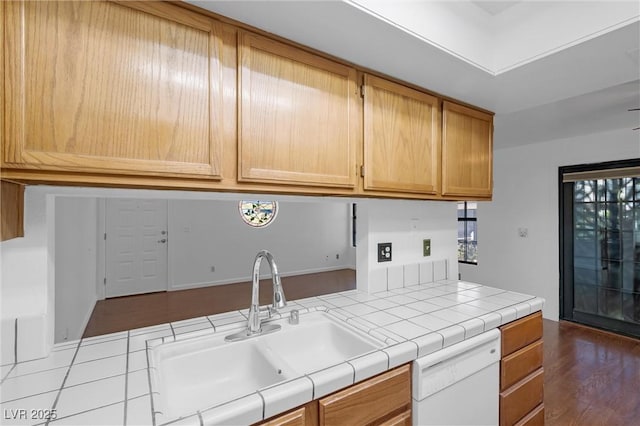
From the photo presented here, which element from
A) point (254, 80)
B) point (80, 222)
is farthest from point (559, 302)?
point (80, 222)

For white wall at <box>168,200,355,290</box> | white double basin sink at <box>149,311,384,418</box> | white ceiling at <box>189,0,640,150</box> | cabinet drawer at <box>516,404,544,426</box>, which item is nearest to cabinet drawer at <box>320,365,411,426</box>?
white double basin sink at <box>149,311,384,418</box>

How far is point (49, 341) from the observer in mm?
1059

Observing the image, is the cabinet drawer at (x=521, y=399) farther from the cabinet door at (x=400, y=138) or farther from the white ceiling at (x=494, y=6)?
the white ceiling at (x=494, y=6)

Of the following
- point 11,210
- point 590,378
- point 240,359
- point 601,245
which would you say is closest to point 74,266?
point 11,210

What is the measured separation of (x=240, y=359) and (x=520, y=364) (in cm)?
143

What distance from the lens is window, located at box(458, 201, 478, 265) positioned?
15.7ft

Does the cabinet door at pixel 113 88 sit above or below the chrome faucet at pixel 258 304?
above

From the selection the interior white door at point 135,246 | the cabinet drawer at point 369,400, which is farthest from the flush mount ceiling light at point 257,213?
the cabinet drawer at point 369,400

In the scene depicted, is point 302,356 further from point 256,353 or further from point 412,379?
point 412,379

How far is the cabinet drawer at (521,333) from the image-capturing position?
4.83 feet

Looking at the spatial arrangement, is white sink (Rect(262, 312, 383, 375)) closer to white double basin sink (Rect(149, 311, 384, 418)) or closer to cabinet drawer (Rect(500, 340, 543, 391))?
white double basin sink (Rect(149, 311, 384, 418))

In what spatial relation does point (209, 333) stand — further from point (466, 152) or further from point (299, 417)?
point (466, 152)

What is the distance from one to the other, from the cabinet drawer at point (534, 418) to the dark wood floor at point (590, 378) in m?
0.41

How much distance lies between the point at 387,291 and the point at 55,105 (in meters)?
1.70
